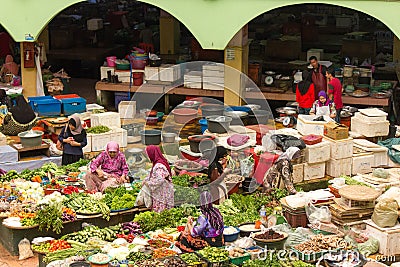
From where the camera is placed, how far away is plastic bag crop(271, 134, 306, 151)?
12367 millimetres

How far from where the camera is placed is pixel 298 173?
40.8ft

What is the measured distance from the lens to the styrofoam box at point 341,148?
1263 cm

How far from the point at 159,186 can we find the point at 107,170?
1301 millimetres

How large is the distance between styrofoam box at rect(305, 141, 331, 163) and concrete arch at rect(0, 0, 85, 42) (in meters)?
6.61

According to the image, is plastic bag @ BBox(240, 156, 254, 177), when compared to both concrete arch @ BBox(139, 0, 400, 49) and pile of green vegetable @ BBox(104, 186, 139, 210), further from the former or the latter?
concrete arch @ BBox(139, 0, 400, 49)

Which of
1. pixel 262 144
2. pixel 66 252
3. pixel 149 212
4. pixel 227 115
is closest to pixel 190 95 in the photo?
pixel 227 115

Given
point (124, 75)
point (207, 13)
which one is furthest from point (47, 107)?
point (207, 13)

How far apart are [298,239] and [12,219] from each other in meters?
3.89

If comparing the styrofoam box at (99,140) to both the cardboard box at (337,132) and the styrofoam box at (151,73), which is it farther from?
the cardboard box at (337,132)

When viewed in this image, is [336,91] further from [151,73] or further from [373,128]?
[151,73]

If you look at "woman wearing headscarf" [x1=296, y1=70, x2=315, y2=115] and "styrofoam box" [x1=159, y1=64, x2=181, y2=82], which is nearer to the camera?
"woman wearing headscarf" [x1=296, y1=70, x2=315, y2=115]

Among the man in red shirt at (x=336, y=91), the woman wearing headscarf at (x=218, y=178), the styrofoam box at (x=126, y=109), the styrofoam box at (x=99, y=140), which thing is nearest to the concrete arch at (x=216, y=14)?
the man in red shirt at (x=336, y=91)

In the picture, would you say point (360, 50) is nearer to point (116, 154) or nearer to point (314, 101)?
point (314, 101)

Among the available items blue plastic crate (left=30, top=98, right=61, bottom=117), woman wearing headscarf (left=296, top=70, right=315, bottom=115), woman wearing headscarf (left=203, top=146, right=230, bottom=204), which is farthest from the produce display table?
blue plastic crate (left=30, top=98, right=61, bottom=117)
